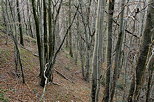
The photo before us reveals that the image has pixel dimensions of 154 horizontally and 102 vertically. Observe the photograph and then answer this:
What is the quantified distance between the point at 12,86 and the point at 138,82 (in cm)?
787

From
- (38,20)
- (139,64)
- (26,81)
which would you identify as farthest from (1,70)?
(139,64)

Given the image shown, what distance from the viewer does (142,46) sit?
262 cm

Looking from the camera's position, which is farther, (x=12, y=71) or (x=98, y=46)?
(x=12, y=71)

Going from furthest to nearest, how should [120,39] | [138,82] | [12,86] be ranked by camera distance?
[12,86] → [120,39] → [138,82]

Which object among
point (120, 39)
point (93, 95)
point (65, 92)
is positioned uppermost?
point (120, 39)

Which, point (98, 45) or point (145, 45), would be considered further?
point (98, 45)

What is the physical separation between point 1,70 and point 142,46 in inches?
375

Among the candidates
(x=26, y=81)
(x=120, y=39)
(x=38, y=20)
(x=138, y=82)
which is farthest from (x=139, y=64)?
(x=26, y=81)

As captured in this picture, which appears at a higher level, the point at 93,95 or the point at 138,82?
the point at 138,82

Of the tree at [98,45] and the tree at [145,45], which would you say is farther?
the tree at [98,45]

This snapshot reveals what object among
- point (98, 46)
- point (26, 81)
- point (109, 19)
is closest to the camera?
point (98, 46)

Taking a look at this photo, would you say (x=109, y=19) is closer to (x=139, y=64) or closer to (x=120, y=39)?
(x=120, y=39)

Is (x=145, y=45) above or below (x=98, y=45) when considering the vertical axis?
above

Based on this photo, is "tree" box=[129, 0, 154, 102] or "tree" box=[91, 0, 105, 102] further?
"tree" box=[91, 0, 105, 102]
